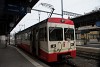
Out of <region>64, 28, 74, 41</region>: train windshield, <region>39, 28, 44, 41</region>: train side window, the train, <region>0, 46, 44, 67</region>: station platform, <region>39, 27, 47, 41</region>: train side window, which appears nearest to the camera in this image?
the train

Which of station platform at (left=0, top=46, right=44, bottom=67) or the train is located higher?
the train

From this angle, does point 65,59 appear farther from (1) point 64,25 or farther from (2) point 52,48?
(1) point 64,25

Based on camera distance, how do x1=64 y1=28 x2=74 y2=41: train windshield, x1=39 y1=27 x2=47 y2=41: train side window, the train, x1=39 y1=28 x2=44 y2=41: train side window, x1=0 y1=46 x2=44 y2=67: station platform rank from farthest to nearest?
x1=39 y1=28 x2=44 y2=41: train side window, x1=64 y1=28 x2=74 y2=41: train windshield, x1=0 y1=46 x2=44 y2=67: station platform, x1=39 y1=27 x2=47 y2=41: train side window, the train

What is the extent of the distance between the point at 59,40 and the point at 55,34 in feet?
1.44

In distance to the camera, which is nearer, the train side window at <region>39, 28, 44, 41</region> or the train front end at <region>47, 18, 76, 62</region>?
the train front end at <region>47, 18, 76, 62</region>

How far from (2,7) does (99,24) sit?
1904cm

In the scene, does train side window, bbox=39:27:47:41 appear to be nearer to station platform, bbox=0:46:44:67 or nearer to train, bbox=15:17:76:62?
train, bbox=15:17:76:62

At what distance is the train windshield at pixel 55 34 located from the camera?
9.22 metres

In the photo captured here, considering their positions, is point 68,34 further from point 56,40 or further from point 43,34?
point 43,34

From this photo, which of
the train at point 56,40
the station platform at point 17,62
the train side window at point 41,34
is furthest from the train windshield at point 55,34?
the station platform at point 17,62

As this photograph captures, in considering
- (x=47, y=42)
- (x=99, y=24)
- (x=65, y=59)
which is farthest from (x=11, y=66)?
(x=99, y=24)

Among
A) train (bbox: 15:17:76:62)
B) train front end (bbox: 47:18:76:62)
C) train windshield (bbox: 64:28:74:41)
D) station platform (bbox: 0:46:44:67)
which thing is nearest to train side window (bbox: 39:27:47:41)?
train (bbox: 15:17:76:62)

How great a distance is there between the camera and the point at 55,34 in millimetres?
9398

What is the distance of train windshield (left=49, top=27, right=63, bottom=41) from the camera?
9.22 metres
